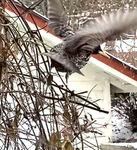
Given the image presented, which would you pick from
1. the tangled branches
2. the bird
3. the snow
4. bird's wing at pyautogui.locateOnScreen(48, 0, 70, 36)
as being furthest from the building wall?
the bird

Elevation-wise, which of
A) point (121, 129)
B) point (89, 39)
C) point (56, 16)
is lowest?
point (89, 39)

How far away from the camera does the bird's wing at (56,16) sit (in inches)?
59.9

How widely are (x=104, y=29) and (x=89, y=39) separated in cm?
5

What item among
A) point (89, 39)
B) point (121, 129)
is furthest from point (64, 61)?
point (121, 129)

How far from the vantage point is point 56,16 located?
1.54 meters

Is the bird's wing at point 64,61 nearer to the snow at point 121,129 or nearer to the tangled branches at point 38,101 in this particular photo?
the tangled branches at point 38,101

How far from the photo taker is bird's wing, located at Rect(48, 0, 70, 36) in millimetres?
1522

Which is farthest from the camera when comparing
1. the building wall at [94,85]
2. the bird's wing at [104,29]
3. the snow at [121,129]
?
the snow at [121,129]

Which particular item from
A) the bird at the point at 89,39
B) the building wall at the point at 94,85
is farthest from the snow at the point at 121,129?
the bird at the point at 89,39

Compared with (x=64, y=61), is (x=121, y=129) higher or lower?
higher

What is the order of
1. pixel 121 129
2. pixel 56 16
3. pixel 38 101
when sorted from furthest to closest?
1. pixel 121 129
2. pixel 56 16
3. pixel 38 101

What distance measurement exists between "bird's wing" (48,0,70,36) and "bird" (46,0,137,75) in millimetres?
214

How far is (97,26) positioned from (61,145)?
388mm

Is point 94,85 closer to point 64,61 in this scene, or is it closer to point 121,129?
point 121,129
